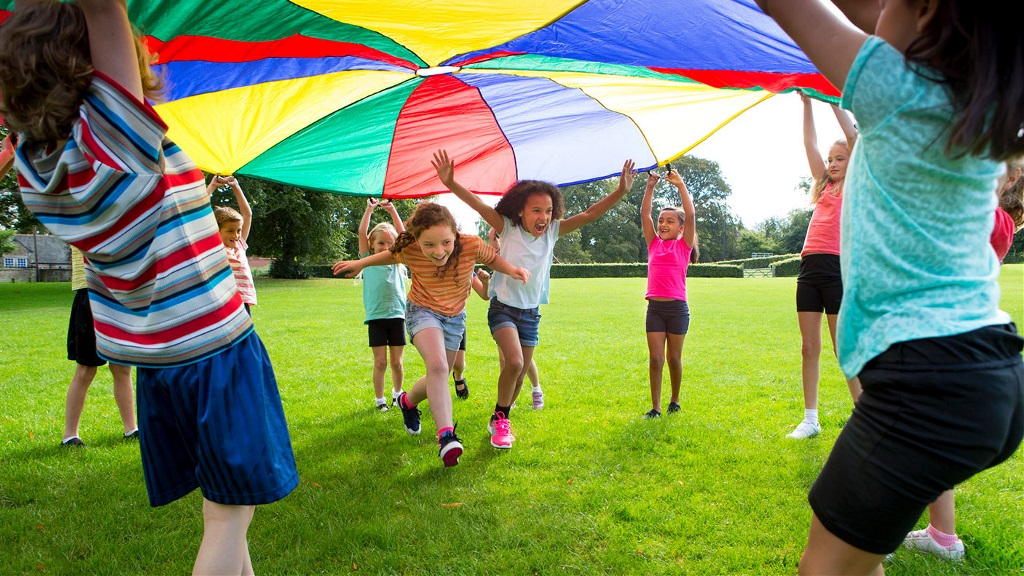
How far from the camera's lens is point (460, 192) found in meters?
4.48

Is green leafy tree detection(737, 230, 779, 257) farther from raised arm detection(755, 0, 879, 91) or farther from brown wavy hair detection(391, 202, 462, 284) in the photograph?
raised arm detection(755, 0, 879, 91)

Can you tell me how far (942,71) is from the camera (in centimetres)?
126

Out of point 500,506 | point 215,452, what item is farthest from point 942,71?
point 500,506

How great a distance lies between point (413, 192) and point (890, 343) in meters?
5.28

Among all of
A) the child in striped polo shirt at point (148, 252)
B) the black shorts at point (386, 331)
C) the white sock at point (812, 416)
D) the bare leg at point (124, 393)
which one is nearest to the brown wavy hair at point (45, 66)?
the child in striped polo shirt at point (148, 252)

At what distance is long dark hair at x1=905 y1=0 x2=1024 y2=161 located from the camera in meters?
1.19

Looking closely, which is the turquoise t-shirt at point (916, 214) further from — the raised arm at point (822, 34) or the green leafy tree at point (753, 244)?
the green leafy tree at point (753, 244)

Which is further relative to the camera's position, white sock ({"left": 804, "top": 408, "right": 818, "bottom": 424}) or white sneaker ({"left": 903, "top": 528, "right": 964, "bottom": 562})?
white sock ({"left": 804, "top": 408, "right": 818, "bottom": 424})

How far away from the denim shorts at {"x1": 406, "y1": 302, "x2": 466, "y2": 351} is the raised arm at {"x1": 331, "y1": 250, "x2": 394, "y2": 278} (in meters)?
0.33

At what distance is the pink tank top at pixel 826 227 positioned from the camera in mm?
4316

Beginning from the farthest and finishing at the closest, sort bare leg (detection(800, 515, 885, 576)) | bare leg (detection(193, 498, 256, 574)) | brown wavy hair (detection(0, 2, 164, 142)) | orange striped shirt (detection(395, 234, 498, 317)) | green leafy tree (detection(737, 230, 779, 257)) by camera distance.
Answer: green leafy tree (detection(737, 230, 779, 257)), orange striped shirt (detection(395, 234, 498, 317)), bare leg (detection(193, 498, 256, 574)), brown wavy hair (detection(0, 2, 164, 142)), bare leg (detection(800, 515, 885, 576))

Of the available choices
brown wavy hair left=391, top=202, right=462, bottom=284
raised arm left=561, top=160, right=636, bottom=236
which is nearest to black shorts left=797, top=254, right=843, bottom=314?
raised arm left=561, top=160, right=636, bottom=236

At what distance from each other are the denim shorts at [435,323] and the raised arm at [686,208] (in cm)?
187

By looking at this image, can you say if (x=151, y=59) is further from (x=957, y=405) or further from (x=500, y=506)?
(x=500, y=506)
